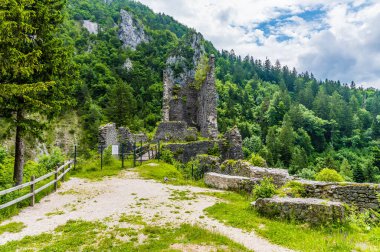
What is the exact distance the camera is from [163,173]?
18.0 metres

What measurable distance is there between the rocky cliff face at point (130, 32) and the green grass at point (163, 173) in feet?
247

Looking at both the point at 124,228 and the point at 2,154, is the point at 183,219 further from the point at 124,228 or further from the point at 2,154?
the point at 2,154

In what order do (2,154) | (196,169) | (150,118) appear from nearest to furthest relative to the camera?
(2,154) < (196,169) < (150,118)

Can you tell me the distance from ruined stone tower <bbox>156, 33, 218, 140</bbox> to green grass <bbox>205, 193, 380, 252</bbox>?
17968mm

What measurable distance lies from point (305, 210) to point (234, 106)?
274 ft

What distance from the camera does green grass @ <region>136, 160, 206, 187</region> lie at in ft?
53.0

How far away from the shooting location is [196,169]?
20.0 meters

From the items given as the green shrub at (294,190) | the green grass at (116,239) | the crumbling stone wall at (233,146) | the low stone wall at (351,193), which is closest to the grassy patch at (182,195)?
the green shrub at (294,190)

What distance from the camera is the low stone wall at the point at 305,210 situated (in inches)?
323

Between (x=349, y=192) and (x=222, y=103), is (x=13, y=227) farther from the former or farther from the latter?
(x=222, y=103)

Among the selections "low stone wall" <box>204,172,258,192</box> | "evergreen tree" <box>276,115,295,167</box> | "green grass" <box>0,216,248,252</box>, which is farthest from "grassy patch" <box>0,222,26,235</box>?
"evergreen tree" <box>276,115,295,167</box>

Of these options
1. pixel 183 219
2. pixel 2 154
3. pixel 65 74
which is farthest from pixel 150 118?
pixel 183 219

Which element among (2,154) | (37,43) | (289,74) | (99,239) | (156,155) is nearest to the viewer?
(99,239)

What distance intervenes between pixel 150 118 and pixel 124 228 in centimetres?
5192
